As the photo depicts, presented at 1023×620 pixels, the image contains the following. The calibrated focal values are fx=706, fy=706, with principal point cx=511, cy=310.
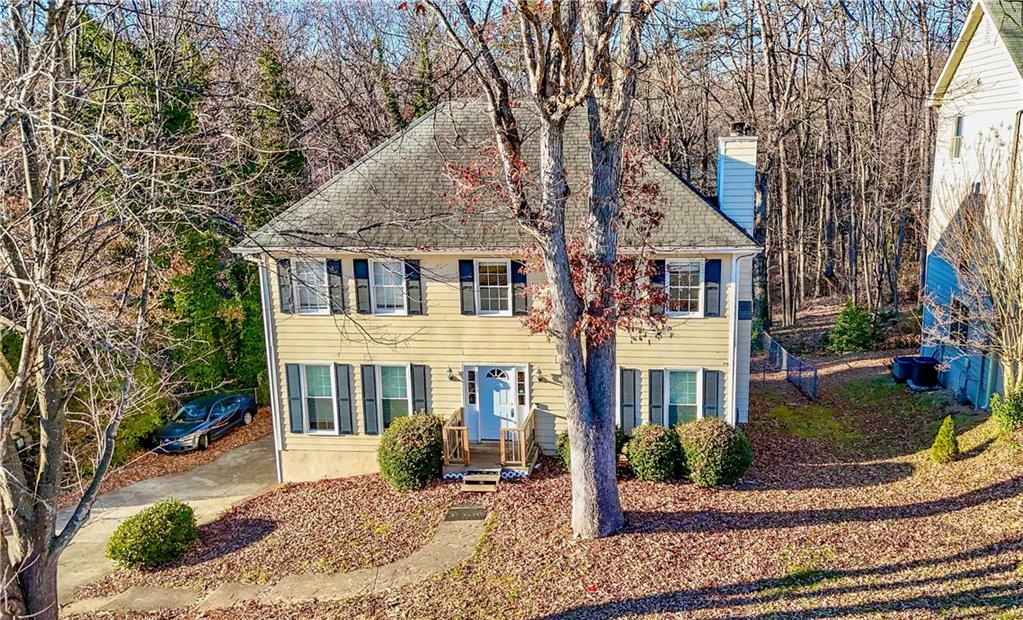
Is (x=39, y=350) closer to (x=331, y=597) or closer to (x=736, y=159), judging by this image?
(x=331, y=597)

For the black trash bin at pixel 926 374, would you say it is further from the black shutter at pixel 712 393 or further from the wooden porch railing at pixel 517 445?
the wooden porch railing at pixel 517 445

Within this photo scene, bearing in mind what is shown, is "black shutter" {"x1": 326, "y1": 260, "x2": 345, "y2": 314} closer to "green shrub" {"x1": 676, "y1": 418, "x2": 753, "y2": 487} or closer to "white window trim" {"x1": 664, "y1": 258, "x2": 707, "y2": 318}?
"white window trim" {"x1": 664, "y1": 258, "x2": 707, "y2": 318}

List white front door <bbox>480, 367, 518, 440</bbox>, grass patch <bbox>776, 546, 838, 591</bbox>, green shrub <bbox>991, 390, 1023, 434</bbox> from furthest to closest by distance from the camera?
white front door <bbox>480, 367, 518, 440</bbox> → green shrub <bbox>991, 390, 1023, 434</bbox> → grass patch <bbox>776, 546, 838, 591</bbox>

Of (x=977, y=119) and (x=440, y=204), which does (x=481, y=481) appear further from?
(x=977, y=119)

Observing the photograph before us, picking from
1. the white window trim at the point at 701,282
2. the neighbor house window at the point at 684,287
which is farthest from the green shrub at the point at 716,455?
the neighbor house window at the point at 684,287

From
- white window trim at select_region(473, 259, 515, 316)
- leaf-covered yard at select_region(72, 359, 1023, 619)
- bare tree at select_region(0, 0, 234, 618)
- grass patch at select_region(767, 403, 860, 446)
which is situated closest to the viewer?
bare tree at select_region(0, 0, 234, 618)

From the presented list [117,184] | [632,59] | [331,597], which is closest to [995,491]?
[632,59]

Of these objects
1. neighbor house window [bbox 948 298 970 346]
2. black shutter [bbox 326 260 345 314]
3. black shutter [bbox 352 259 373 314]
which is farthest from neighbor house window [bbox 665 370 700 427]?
black shutter [bbox 326 260 345 314]
